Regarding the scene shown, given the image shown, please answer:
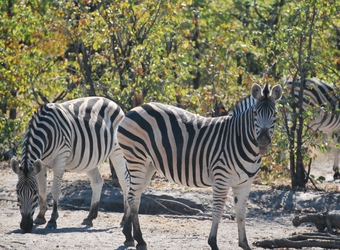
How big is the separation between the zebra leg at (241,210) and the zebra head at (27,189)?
109 inches

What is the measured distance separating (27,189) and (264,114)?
11.5 ft

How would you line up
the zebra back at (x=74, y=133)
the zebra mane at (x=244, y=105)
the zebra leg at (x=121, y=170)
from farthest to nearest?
the zebra leg at (x=121, y=170) → the zebra back at (x=74, y=133) → the zebra mane at (x=244, y=105)

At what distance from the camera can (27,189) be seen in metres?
9.83

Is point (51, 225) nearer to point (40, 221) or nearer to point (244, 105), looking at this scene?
point (40, 221)

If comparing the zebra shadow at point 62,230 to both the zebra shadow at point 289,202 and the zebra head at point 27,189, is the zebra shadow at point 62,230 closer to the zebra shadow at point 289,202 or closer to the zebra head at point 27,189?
the zebra head at point 27,189

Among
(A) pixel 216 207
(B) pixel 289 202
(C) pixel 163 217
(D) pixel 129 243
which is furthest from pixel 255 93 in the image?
(B) pixel 289 202

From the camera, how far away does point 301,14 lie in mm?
13039

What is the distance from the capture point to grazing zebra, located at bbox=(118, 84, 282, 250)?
28.3 ft

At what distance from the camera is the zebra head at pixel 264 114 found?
27.3 feet

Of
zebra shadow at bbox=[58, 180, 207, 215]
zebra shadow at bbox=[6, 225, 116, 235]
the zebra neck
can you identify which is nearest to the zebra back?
zebra shadow at bbox=[6, 225, 116, 235]

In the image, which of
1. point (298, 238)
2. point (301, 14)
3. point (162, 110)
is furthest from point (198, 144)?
point (301, 14)

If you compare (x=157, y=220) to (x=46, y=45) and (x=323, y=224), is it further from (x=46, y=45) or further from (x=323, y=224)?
(x=46, y=45)

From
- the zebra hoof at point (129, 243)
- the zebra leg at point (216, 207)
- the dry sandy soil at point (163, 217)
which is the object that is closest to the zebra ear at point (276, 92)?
the zebra leg at point (216, 207)

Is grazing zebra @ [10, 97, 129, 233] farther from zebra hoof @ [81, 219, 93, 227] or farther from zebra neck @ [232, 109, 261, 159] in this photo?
zebra neck @ [232, 109, 261, 159]
